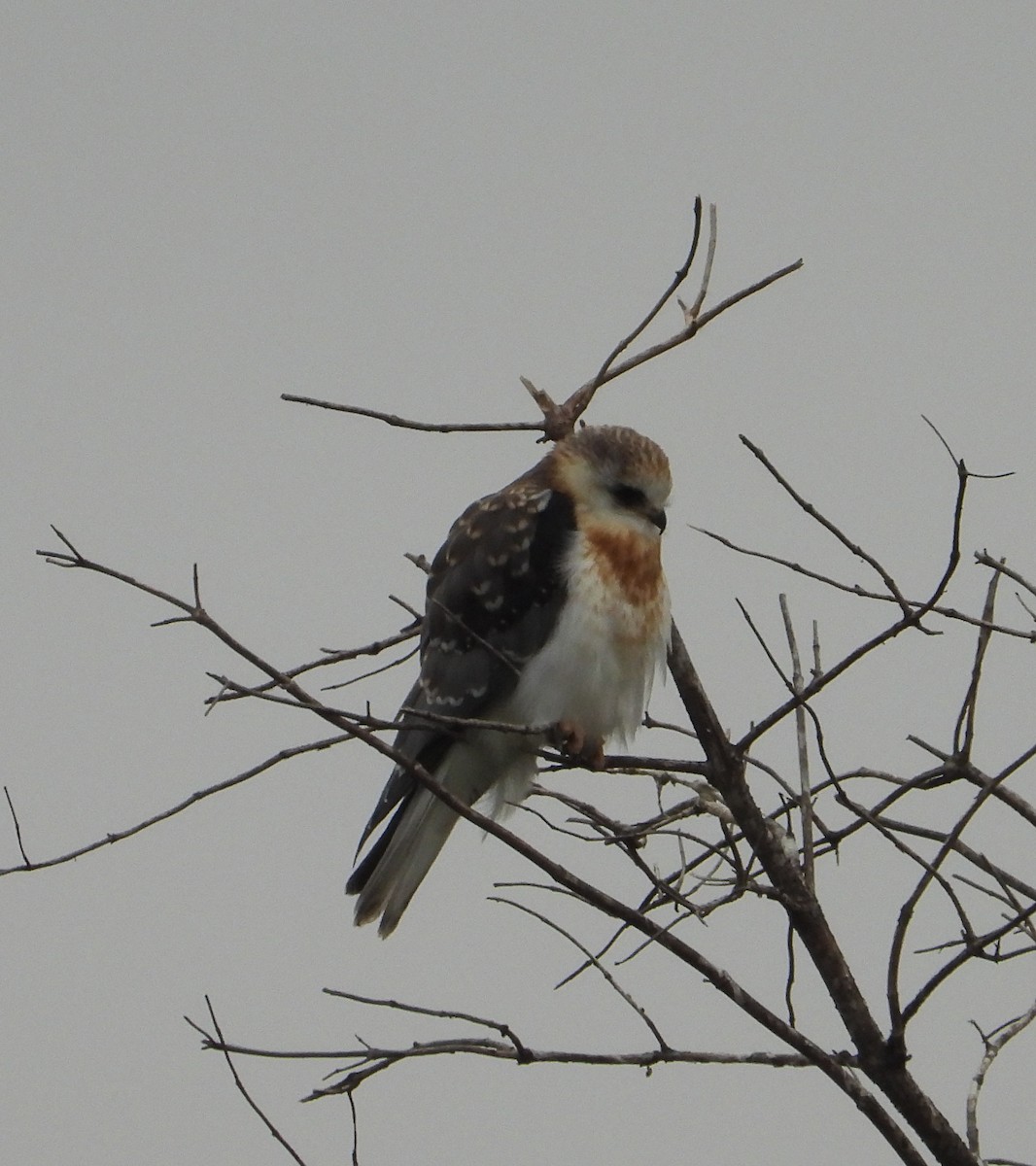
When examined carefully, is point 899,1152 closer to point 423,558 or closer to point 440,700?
point 423,558

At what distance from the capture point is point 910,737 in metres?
3.36

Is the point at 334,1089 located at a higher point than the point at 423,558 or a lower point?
lower

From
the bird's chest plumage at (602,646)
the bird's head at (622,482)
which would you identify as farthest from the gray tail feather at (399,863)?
the bird's head at (622,482)

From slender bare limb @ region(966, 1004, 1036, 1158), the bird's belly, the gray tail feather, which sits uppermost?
the bird's belly

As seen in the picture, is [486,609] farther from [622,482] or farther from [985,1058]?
[985,1058]

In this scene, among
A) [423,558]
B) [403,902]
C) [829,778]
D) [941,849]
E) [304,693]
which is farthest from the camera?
[403,902]

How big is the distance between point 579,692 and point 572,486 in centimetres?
80

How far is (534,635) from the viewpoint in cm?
506

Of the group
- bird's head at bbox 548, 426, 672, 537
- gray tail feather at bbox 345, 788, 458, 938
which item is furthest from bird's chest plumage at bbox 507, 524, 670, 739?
gray tail feather at bbox 345, 788, 458, 938

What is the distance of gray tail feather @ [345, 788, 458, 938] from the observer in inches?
202

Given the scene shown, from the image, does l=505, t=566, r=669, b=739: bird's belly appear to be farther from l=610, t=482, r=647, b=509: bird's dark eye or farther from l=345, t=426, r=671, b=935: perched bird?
l=610, t=482, r=647, b=509: bird's dark eye

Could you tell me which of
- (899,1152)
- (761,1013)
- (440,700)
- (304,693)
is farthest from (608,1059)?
(440,700)

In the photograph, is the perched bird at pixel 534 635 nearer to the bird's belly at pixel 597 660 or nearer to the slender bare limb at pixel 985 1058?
the bird's belly at pixel 597 660

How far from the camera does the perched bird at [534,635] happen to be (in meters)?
4.94
